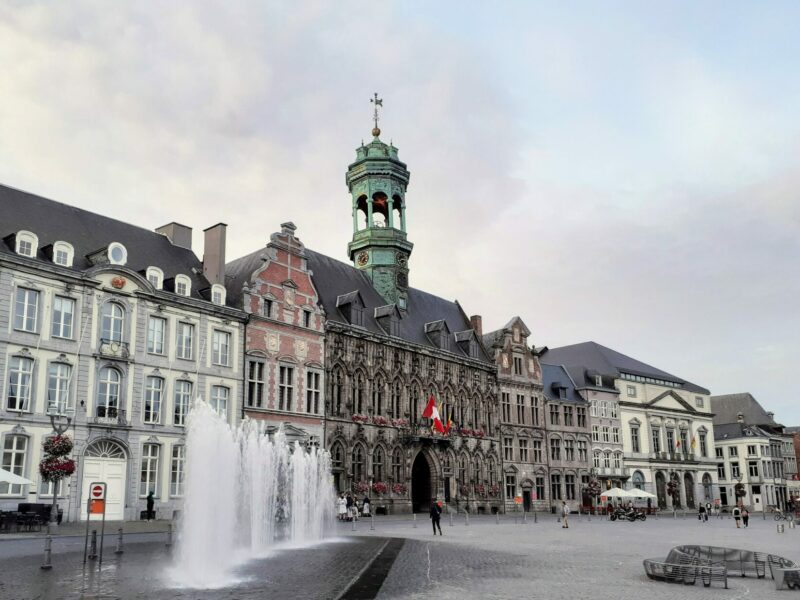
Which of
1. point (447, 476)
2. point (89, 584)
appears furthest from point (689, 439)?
point (89, 584)

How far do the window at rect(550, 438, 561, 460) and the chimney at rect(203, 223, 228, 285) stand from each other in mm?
36558

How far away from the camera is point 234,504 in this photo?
2439 cm

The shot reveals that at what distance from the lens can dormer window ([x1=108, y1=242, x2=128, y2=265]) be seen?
127 feet

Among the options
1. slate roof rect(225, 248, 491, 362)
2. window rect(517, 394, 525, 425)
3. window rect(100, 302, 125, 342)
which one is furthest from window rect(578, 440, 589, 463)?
window rect(100, 302, 125, 342)

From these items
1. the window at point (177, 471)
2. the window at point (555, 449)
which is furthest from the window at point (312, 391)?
the window at point (555, 449)

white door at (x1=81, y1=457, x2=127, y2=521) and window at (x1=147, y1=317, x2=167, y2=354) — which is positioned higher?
window at (x1=147, y1=317, x2=167, y2=354)

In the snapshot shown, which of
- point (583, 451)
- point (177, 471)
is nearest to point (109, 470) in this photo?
point (177, 471)

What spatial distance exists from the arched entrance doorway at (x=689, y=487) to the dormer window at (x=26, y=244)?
6939cm

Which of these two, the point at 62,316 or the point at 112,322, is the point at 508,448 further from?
the point at 62,316

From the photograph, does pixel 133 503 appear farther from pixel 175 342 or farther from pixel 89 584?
pixel 89 584

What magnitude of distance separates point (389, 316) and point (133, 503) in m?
23.6

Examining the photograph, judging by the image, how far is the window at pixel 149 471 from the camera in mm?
38688

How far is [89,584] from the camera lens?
16.1m

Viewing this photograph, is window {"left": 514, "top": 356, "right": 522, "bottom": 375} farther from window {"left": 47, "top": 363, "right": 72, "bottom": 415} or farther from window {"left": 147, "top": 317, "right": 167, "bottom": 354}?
window {"left": 47, "top": 363, "right": 72, "bottom": 415}
